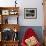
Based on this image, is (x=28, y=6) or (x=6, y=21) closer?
(x=6, y=21)

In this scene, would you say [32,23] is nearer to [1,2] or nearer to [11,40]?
[11,40]

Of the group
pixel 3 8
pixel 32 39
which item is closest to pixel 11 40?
pixel 32 39

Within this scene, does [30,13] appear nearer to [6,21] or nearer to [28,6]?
[28,6]

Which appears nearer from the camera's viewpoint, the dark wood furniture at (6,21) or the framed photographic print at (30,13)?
the dark wood furniture at (6,21)

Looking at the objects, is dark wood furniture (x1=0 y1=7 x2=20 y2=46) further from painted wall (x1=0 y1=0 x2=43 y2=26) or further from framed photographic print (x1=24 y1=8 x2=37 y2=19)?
framed photographic print (x1=24 y1=8 x2=37 y2=19)

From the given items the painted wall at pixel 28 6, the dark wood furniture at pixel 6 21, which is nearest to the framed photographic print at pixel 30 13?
the painted wall at pixel 28 6

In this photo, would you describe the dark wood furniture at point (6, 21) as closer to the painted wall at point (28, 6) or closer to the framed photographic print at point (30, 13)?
the painted wall at point (28, 6)

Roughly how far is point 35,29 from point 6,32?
3.68 ft

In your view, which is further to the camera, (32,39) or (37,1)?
(37,1)

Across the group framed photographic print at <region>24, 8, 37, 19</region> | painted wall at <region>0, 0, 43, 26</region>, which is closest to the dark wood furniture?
painted wall at <region>0, 0, 43, 26</region>

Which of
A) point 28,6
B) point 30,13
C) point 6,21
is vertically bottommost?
point 6,21

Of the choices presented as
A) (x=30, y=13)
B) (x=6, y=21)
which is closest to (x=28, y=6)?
(x=30, y=13)

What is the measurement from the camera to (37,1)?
20.5 feet

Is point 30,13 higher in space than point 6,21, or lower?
higher
